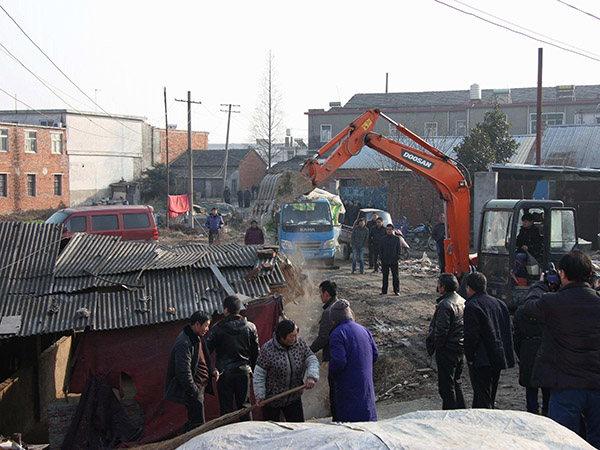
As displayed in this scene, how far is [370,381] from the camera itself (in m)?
5.56

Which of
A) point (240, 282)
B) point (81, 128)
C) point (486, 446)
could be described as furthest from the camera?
point (81, 128)

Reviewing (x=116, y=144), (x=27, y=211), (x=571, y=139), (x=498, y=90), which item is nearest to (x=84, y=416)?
(x=571, y=139)

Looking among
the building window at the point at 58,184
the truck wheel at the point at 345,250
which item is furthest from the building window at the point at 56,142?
the truck wheel at the point at 345,250

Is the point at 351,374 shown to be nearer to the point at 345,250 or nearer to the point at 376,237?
the point at 376,237

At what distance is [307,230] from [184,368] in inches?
506

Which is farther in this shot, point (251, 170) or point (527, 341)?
point (251, 170)

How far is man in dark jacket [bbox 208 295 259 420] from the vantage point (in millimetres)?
6297

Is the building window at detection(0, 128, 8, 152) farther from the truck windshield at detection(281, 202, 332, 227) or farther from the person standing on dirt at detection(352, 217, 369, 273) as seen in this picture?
the person standing on dirt at detection(352, 217, 369, 273)

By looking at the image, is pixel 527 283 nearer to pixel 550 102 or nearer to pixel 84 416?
pixel 84 416

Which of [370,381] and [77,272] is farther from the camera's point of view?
[77,272]

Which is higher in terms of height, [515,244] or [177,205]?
[177,205]

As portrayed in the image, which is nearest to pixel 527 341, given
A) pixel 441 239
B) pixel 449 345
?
pixel 449 345

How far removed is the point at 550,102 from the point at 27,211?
40.9 m

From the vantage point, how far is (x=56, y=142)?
4759 centimetres
